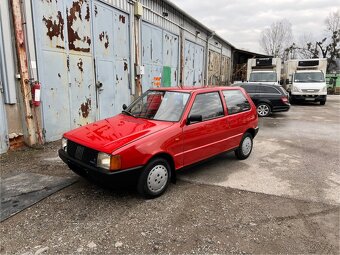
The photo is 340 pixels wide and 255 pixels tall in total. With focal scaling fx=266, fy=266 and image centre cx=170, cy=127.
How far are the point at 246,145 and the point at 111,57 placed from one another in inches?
211

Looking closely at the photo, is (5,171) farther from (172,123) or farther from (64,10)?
(64,10)

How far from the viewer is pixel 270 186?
4324 mm

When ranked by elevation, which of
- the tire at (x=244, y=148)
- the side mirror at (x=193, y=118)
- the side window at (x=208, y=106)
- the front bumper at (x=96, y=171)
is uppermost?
the side window at (x=208, y=106)

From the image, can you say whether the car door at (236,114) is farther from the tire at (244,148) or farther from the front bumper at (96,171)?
the front bumper at (96,171)

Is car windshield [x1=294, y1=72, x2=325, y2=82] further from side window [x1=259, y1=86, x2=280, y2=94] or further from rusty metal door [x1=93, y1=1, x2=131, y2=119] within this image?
rusty metal door [x1=93, y1=1, x2=131, y2=119]

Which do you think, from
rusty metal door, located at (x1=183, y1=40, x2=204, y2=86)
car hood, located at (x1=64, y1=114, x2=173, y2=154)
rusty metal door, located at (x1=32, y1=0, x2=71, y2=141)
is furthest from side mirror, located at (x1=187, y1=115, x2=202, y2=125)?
rusty metal door, located at (x1=183, y1=40, x2=204, y2=86)

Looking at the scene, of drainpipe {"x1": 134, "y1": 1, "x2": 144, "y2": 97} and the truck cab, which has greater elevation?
drainpipe {"x1": 134, "y1": 1, "x2": 144, "y2": 97}

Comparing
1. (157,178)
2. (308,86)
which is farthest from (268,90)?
(157,178)

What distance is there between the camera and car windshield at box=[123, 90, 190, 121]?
4.24 m

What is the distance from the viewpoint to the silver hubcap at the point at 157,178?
3.68m

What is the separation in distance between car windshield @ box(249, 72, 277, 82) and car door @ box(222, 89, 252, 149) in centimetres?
1171

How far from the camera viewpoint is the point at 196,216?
11.1 feet

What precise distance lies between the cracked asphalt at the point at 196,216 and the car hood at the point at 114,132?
→ 0.82 m

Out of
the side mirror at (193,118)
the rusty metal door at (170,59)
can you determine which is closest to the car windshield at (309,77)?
the rusty metal door at (170,59)
